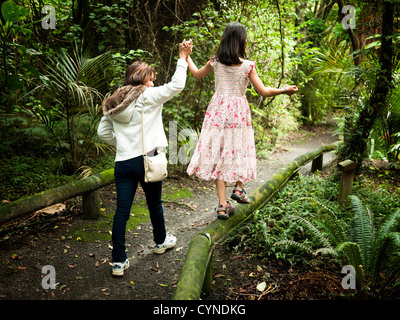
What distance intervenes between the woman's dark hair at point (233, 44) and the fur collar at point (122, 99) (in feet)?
2.75

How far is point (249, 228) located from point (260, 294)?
1040 mm

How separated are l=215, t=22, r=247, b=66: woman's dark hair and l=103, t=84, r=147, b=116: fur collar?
0.84 meters

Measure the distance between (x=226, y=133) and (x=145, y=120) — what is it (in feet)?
2.72

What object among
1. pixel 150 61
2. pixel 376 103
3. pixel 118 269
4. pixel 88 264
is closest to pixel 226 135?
pixel 118 269

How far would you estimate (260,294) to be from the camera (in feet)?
9.36

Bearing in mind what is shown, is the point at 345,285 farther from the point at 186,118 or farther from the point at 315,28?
the point at 315,28

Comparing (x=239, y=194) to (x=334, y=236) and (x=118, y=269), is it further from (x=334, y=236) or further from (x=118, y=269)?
(x=118, y=269)

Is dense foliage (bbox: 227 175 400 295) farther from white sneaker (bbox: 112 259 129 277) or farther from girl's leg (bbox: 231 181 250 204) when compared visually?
white sneaker (bbox: 112 259 129 277)

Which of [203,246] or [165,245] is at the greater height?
[203,246]

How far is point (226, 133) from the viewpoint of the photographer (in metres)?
3.23

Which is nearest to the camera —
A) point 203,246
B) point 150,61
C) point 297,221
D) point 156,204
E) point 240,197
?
point 203,246

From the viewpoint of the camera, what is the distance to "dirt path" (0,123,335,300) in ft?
9.45

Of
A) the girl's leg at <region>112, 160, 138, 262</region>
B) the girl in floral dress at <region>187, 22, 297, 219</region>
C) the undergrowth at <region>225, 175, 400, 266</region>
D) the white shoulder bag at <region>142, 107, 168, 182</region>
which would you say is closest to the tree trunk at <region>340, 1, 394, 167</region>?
the undergrowth at <region>225, 175, 400, 266</region>
